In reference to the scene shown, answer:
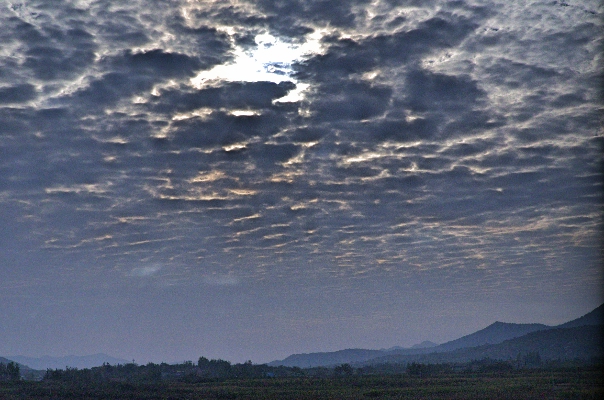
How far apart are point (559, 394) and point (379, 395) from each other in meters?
23.4

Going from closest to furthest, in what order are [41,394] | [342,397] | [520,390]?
[342,397] < [520,390] < [41,394]

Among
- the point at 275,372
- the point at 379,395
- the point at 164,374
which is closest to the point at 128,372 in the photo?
the point at 164,374

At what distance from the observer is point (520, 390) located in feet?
257

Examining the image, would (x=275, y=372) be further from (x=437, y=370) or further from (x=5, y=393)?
(x=5, y=393)

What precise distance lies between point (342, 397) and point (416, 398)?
980 centimetres

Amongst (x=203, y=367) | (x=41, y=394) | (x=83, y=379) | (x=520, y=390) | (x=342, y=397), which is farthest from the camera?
(x=203, y=367)

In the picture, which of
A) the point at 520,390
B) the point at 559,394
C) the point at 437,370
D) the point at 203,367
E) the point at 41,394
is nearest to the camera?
the point at 559,394

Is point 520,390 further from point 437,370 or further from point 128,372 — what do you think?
point 128,372

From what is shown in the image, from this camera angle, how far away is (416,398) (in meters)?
70.2

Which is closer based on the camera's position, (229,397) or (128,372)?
(229,397)

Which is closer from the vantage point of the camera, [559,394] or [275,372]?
[559,394]

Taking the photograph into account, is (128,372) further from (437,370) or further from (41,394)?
(437,370)

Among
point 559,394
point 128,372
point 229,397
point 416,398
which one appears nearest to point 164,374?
point 128,372

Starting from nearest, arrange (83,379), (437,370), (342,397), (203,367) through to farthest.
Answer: (342,397)
(83,379)
(437,370)
(203,367)
